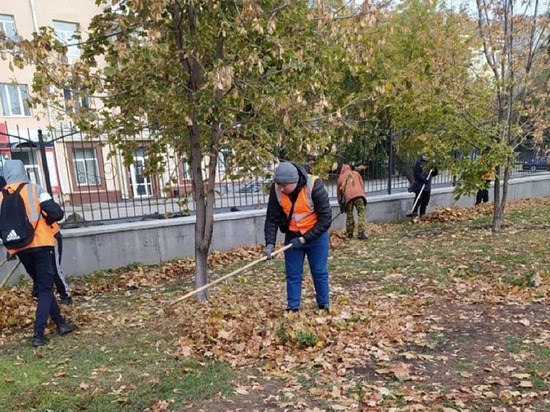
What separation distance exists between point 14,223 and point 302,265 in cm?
282

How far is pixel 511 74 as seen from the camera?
24.5 ft

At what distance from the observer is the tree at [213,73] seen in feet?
13.1

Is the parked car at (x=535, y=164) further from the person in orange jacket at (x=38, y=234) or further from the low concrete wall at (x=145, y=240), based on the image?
the person in orange jacket at (x=38, y=234)

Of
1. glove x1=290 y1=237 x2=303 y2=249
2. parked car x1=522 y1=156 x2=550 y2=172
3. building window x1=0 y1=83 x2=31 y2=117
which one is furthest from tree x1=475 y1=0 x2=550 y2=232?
building window x1=0 y1=83 x2=31 y2=117

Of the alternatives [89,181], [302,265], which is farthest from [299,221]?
[89,181]

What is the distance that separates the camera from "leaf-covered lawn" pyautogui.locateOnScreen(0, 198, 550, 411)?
10.2 feet

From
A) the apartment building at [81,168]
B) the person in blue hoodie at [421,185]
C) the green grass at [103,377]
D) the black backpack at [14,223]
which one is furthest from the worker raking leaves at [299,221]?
the person in blue hoodie at [421,185]

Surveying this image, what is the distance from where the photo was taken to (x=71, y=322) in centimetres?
462

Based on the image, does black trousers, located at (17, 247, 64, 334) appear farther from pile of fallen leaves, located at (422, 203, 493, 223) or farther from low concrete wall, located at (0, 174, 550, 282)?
pile of fallen leaves, located at (422, 203, 493, 223)

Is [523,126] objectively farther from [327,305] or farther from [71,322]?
[71,322]

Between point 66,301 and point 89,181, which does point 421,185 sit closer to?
point 89,181

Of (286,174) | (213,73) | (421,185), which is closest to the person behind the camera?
(213,73)

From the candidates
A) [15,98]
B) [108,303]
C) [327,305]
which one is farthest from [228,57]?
[15,98]

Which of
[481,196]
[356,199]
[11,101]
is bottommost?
[481,196]
